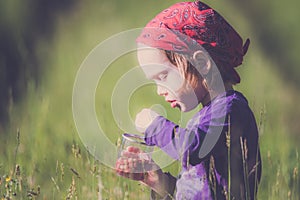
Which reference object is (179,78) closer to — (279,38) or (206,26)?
(206,26)

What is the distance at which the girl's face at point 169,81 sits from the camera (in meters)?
2.49

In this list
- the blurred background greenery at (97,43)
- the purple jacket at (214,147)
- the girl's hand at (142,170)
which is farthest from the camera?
the blurred background greenery at (97,43)

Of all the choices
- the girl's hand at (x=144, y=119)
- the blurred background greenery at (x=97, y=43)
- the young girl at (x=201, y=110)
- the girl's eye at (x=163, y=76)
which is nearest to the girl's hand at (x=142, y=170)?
the young girl at (x=201, y=110)

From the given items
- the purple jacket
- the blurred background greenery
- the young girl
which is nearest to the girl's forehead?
the young girl

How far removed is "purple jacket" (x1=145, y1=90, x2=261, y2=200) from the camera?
2.35 meters

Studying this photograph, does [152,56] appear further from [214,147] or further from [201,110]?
[214,147]

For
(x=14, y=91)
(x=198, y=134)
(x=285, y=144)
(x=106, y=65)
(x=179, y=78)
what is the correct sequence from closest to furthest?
(x=198, y=134) < (x=179, y=78) < (x=285, y=144) < (x=106, y=65) < (x=14, y=91)

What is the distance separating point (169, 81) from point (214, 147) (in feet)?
0.84

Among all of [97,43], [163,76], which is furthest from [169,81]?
[97,43]

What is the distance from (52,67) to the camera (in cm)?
506

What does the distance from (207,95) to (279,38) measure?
271cm

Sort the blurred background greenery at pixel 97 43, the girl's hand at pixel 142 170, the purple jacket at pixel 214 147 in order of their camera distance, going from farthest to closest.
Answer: the blurred background greenery at pixel 97 43 → the girl's hand at pixel 142 170 → the purple jacket at pixel 214 147

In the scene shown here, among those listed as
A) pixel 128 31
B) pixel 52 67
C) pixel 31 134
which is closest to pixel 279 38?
pixel 128 31

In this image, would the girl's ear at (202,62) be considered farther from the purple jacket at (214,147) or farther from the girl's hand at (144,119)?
the girl's hand at (144,119)
